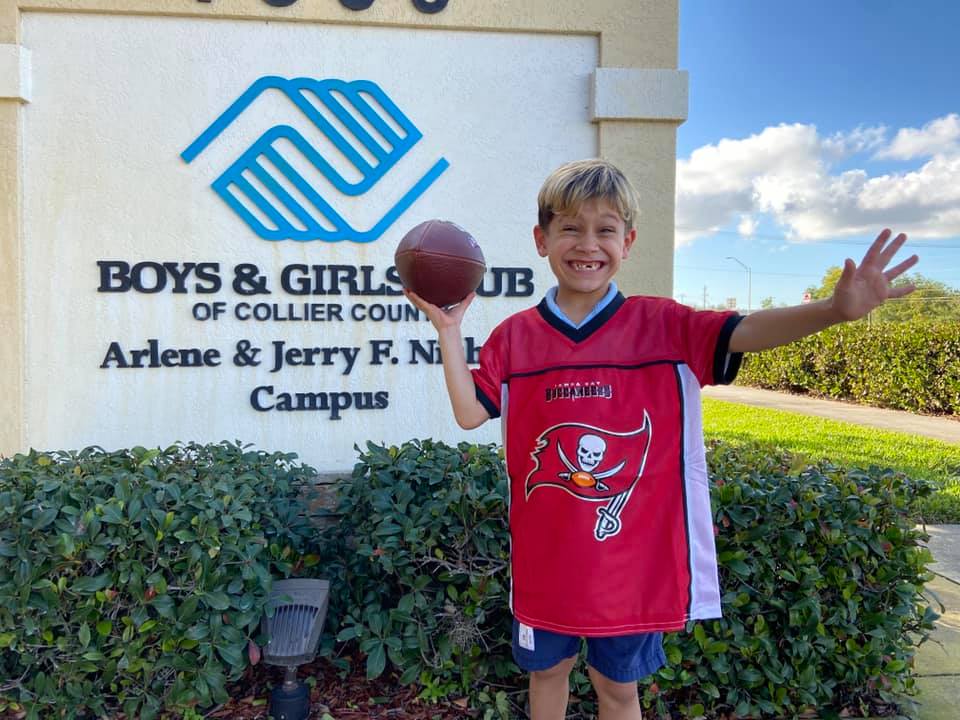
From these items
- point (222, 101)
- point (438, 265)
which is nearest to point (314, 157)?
point (222, 101)

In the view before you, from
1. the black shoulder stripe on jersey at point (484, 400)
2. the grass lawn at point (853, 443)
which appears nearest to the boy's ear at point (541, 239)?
the black shoulder stripe on jersey at point (484, 400)

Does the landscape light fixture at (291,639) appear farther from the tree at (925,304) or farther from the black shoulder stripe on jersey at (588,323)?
the tree at (925,304)

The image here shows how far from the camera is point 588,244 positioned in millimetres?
1974

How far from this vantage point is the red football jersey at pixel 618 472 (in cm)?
193

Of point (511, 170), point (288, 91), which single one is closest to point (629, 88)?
point (511, 170)

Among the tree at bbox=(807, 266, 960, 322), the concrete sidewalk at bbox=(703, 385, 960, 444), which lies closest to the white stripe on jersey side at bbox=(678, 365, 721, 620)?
the concrete sidewalk at bbox=(703, 385, 960, 444)

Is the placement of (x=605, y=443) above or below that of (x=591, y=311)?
below

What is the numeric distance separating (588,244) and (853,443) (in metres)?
7.78

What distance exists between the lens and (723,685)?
284 cm

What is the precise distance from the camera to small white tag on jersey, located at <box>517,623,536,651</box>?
6.84 feet

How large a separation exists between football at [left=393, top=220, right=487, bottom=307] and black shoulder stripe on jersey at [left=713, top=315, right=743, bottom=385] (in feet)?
2.54

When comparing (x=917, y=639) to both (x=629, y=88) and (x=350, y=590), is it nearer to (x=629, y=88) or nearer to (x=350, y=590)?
(x=350, y=590)

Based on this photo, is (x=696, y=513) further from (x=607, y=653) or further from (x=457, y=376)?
(x=457, y=376)

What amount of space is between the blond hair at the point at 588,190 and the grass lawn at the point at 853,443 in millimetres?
4231
